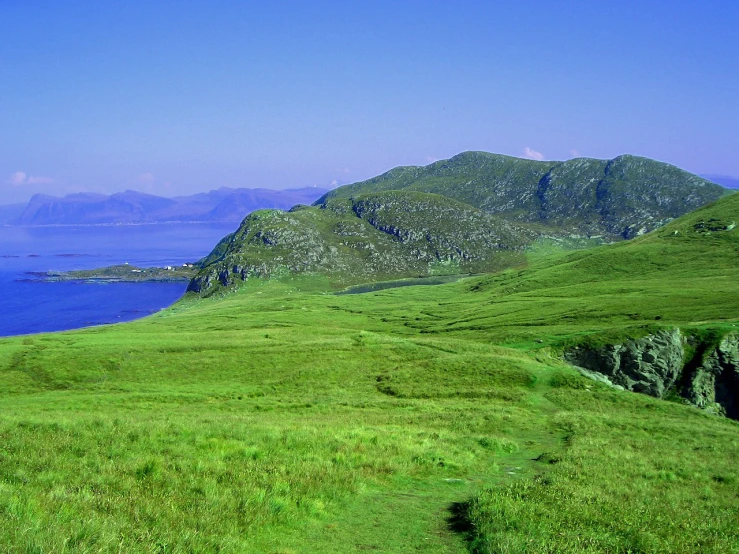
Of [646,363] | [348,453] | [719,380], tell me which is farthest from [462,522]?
[719,380]

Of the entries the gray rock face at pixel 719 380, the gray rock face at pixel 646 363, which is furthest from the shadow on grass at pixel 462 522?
the gray rock face at pixel 719 380

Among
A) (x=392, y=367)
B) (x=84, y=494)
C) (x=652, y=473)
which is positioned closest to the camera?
(x=84, y=494)

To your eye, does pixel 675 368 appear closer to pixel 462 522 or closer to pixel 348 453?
pixel 348 453

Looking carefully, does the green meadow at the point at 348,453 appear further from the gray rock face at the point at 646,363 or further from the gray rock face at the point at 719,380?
the gray rock face at the point at 719,380

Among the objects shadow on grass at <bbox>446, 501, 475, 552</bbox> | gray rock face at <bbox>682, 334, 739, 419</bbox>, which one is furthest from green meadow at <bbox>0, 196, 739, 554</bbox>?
gray rock face at <bbox>682, 334, 739, 419</bbox>

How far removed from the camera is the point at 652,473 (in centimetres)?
2080

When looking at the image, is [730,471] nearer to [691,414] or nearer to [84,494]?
[691,414]

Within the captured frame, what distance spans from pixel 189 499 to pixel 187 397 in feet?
110

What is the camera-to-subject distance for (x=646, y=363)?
195 ft

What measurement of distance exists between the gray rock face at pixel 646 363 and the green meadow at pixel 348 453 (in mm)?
2339

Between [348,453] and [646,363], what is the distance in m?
51.9

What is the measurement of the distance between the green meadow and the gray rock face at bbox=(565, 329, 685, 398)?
2.34 metres

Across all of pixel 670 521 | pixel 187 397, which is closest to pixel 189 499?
pixel 670 521

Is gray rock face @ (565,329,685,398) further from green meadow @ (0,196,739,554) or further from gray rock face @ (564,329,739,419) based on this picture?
green meadow @ (0,196,739,554)
